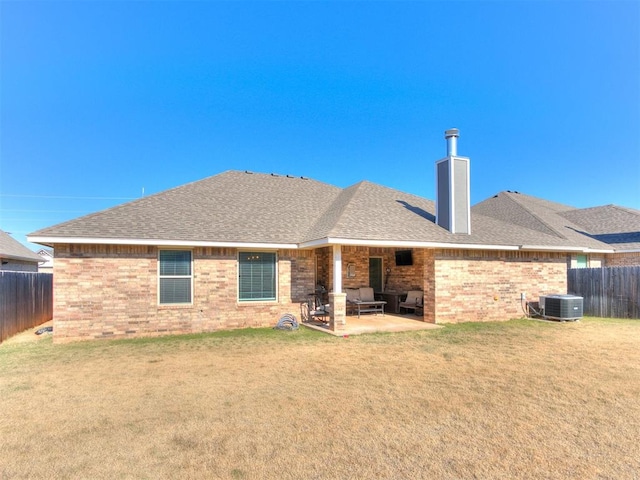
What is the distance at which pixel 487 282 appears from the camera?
1258 centimetres

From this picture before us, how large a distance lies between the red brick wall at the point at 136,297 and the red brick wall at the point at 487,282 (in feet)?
17.4

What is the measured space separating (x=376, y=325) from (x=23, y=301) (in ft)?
37.3

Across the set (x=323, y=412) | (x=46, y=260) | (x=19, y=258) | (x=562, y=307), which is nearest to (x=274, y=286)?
(x=323, y=412)

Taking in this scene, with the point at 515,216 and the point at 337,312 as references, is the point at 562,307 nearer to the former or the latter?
the point at 515,216

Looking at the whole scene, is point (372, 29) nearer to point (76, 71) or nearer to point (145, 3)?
point (145, 3)

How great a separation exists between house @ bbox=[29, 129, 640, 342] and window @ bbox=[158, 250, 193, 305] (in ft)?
0.10

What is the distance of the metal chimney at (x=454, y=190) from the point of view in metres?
12.7

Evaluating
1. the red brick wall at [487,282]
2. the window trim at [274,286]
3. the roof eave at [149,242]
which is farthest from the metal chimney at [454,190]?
the window trim at [274,286]

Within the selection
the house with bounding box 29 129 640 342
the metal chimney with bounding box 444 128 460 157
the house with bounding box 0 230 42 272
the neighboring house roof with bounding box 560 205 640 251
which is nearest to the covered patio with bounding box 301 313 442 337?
the house with bounding box 29 129 640 342

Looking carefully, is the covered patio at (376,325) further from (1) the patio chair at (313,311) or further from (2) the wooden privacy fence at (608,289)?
(2) the wooden privacy fence at (608,289)

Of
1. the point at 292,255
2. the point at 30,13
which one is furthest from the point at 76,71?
the point at 292,255

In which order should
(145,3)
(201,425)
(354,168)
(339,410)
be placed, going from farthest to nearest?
(354,168)
(145,3)
(339,410)
(201,425)

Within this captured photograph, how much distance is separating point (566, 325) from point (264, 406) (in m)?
11.2

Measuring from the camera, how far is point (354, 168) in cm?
2584
